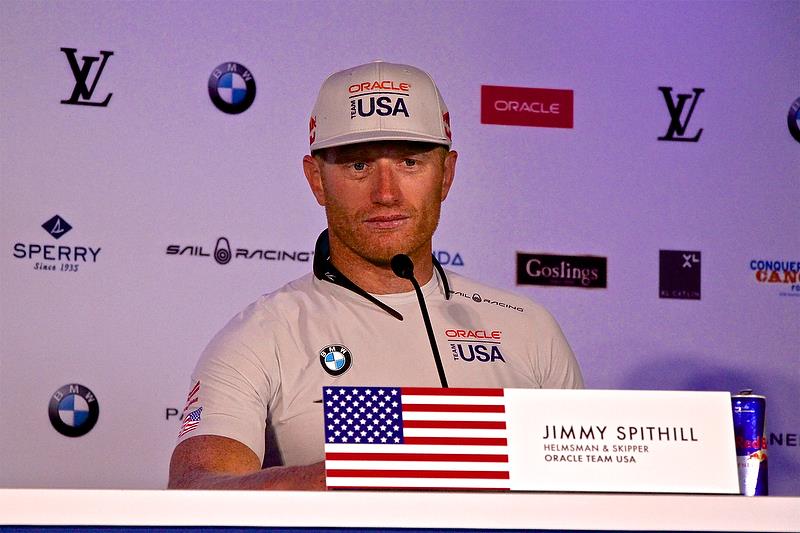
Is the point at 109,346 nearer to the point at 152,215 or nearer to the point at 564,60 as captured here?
the point at 152,215

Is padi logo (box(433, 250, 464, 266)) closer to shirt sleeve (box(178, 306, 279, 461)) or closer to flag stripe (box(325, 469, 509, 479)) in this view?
shirt sleeve (box(178, 306, 279, 461))

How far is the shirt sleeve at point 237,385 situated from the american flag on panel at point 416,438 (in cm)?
90

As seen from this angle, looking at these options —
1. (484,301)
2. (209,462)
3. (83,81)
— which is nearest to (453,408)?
(209,462)

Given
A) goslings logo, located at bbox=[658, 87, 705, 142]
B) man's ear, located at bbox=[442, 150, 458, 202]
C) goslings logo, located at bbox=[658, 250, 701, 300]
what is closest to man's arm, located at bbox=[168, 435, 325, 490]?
man's ear, located at bbox=[442, 150, 458, 202]

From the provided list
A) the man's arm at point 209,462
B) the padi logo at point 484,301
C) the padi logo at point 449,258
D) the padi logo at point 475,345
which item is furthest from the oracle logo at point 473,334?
the padi logo at point 449,258

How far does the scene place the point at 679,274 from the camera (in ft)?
13.2

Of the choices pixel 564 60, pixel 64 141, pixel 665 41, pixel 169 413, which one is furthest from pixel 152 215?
pixel 665 41

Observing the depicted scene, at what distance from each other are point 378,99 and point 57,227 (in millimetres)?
1281

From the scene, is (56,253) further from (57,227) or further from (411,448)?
(411,448)

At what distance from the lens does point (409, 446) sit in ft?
5.53

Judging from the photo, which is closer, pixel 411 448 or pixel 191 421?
pixel 411 448

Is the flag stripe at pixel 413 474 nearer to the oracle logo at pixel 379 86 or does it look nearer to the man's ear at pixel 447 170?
the oracle logo at pixel 379 86

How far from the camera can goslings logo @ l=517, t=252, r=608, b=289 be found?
393 cm

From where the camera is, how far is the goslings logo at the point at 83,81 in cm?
374
